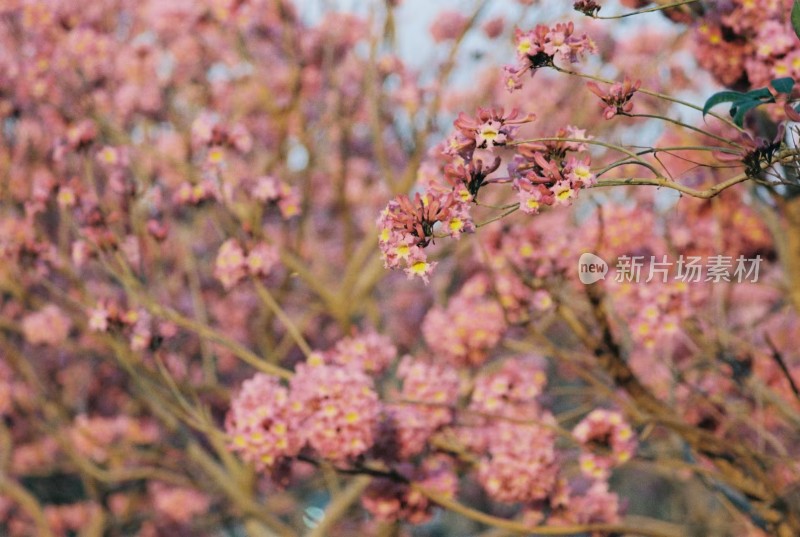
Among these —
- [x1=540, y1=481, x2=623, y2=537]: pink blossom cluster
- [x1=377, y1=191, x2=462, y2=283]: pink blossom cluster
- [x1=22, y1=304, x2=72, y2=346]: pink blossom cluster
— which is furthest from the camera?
[x1=22, y1=304, x2=72, y2=346]: pink blossom cluster

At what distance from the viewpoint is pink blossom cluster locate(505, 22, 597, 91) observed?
181cm

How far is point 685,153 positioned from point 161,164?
5.21 metres

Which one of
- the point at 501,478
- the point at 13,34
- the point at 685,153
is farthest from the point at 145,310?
the point at 13,34

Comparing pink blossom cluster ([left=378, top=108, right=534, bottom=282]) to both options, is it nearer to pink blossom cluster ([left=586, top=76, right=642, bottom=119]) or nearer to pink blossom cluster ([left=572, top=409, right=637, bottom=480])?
pink blossom cluster ([left=586, top=76, right=642, bottom=119])

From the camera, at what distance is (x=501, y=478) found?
10.4ft

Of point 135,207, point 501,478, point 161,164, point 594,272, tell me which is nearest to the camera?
point 594,272

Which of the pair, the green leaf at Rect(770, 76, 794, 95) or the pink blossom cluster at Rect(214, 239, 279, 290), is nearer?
the green leaf at Rect(770, 76, 794, 95)

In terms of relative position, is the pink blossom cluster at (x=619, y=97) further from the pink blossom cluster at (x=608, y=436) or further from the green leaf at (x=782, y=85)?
the pink blossom cluster at (x=608, y=436)

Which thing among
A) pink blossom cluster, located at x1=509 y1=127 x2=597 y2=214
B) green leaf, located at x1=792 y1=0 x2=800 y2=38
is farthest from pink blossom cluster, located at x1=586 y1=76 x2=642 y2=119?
green leaf, located at x1=792 y1=0 x2=800 y2=38

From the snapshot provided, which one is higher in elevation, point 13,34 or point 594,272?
point 13,34

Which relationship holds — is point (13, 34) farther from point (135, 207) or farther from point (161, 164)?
point (135, 207)

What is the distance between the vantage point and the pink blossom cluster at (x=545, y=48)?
1.81 m

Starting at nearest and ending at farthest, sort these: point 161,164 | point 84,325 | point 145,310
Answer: point 145,310, point 84,325, point 161,164

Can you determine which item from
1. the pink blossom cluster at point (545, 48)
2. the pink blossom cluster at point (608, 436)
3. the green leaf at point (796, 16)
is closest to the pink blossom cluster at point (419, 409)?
the pink blossom cluster at point (608, 436)
